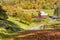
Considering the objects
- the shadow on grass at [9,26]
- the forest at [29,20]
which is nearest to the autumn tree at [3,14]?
the forest at [29,20]

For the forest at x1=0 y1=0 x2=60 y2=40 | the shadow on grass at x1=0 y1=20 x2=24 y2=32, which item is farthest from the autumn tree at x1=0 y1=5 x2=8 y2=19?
the shadow on grass at x1=0 y1=20 x2=24 y2=32

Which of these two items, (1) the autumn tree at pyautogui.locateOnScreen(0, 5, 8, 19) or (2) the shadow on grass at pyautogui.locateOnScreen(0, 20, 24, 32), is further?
(1) the autumn tree at pyautogui.locateOnScreen(0, 5, 8, 19)

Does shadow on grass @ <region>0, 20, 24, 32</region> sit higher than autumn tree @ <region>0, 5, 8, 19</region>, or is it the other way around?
autumn tree @ <region>0, 5, 8, 19</region>

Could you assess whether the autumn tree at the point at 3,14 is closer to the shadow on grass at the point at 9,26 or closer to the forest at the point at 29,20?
the forest at the point at 29,20

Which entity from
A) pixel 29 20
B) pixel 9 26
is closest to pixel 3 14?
pixel 9 26

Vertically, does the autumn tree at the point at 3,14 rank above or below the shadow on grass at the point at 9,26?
above

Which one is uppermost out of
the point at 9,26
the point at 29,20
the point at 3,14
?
the point at 3,14

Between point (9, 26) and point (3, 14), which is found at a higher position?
point (3, 14)

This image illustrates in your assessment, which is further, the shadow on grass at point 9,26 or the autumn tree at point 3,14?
the autumn tree at point 3,14

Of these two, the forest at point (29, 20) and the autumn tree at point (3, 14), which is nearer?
the forest at point (29, 20)

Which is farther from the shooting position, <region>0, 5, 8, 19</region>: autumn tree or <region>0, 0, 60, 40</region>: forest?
<region>0, 5, 8, 19</region>: autumn tree

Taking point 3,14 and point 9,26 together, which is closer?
point 9,26

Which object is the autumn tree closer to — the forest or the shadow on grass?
the forest

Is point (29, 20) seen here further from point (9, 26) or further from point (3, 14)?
point (3, 14)
